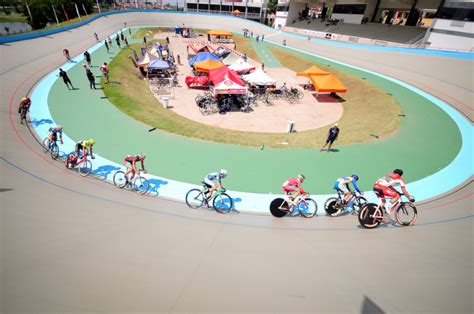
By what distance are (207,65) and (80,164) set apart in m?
15.2

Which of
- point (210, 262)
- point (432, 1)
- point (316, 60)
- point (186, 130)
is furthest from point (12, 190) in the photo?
point (432, 1)

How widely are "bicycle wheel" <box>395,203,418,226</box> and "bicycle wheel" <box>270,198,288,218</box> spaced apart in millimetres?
3102

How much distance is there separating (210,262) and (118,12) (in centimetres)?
6010

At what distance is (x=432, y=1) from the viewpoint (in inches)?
1363

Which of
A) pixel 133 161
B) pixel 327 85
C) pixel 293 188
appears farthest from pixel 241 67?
pixel 293 188

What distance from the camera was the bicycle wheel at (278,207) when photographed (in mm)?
7283

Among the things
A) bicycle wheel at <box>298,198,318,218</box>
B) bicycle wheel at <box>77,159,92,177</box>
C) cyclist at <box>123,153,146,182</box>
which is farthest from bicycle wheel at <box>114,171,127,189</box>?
bicycle wheel at <box>298,198,318,218</box>

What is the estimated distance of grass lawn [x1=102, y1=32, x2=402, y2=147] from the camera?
12.8 meters

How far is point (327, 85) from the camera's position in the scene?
1919 centimetres

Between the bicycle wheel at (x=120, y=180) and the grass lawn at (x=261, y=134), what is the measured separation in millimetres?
4189

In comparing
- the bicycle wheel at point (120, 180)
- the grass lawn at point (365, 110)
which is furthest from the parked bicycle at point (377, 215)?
the bicycle wheel at point (120, 180)

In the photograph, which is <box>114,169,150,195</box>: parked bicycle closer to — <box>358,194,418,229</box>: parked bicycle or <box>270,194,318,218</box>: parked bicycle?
<box>270,194,318,218</box>: parked bicycle

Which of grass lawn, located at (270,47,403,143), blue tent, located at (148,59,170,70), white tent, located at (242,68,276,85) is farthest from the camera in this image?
blue tent, located at (148,59,170,70)

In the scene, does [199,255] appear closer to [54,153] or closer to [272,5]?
[54,153]
